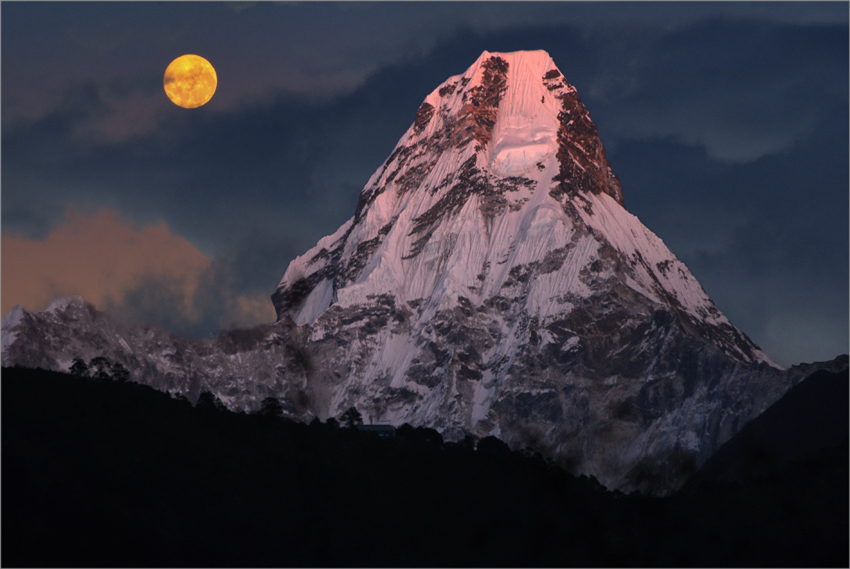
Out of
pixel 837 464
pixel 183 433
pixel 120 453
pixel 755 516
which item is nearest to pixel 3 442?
pixel 120 453

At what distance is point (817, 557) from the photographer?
484ft

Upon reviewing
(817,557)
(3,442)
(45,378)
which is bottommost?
(817,557)

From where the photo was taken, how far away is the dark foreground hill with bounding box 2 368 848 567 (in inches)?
5635

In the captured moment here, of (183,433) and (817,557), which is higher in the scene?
(183,433)

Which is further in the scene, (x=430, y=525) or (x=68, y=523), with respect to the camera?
(x=430, y=525)

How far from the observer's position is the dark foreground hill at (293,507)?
143125 mm

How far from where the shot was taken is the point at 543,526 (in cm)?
17025

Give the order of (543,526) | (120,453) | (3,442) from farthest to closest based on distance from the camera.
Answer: (543,526) → (120,453) → (3,442)

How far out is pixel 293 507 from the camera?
535 ft

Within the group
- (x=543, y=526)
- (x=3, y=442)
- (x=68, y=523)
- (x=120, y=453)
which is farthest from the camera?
(x=543, y=526)

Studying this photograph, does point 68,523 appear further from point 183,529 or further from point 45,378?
point 45,378

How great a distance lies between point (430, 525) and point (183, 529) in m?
31.5

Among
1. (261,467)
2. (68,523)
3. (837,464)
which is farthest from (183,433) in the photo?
(837,464)

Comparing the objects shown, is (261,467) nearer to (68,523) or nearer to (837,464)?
(68,523)
